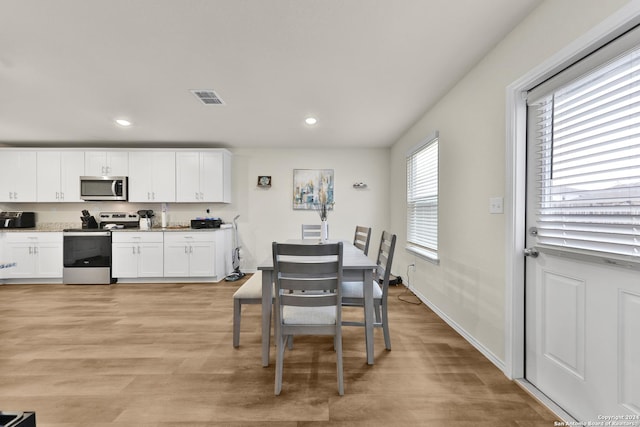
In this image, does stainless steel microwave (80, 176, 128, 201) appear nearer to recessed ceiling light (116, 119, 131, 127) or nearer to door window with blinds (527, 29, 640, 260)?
recessed ceiling light (116, 119, 131, 127)

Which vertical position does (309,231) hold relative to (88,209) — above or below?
below

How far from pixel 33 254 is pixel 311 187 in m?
4.66

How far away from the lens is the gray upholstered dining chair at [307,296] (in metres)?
1.73

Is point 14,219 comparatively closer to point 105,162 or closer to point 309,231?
point 105,162

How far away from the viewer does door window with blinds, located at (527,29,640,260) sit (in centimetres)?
129

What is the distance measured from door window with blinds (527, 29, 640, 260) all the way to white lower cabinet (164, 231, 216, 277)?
438 centimetres

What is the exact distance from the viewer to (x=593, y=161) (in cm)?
145

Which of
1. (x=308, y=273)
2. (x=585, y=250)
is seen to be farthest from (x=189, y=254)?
(x=585, y=250)

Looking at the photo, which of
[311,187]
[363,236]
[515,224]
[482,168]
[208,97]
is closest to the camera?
[515,224]

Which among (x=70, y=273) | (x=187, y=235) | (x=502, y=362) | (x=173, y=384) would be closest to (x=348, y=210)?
(x=187, y=235)

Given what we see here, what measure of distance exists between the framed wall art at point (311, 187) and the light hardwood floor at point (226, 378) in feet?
8.85

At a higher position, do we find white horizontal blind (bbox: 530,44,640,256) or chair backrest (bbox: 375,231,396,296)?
white horizontal blind (bbox: 530,44,640,256)

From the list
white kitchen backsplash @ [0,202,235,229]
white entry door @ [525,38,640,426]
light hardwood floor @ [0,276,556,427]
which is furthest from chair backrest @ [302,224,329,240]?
white entry door @ [525,38,640,426]

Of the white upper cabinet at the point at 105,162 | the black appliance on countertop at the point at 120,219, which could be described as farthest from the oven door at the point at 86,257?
the white upper cabinet at the point at 105,162
